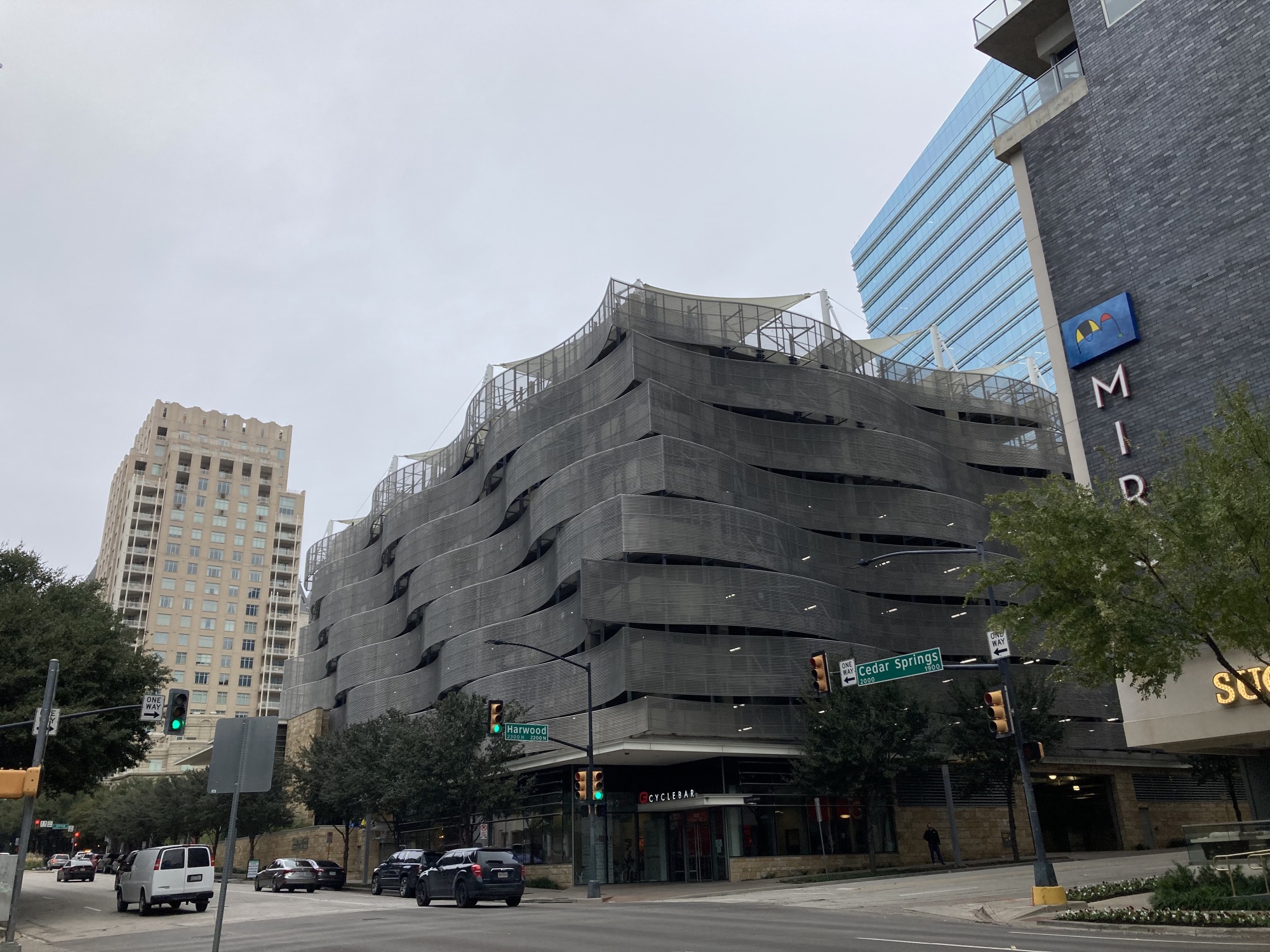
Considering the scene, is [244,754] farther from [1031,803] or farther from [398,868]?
[398,868]

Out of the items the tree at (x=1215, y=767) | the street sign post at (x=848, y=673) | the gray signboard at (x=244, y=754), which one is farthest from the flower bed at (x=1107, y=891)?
the tree at (x=1215, y=767)

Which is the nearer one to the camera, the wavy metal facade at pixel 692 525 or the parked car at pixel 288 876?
the parked car at pixel 288 876

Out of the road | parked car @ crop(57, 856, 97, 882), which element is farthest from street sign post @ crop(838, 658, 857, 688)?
parked car @ crop(57, 856, 97, 882)

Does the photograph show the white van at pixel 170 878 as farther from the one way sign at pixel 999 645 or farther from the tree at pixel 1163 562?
the tree at pixel 1163 562

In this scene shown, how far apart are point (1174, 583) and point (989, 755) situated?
95.6 feet

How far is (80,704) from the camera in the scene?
33.7 meters

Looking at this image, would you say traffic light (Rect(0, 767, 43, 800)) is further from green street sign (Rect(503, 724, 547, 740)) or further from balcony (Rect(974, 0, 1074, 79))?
balcony (Rect(974, 0, 1074, 79))

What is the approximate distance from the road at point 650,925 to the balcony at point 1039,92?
23.9 meters

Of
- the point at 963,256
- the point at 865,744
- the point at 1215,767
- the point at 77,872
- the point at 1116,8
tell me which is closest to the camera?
the point at 1116,8

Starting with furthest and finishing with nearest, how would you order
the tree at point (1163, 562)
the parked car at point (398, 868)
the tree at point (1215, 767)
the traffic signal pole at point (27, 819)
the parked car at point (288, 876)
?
the tree at point (1215, 767), the parked car at point (288, 876), the parked car at point (398, 868), the traffic signal pole at point (27, 819), the tree at point (1163, 562)

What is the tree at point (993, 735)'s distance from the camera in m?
45.4

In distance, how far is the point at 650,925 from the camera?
20578 millimetres

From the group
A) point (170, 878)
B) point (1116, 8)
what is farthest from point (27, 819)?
point (1116, 8)

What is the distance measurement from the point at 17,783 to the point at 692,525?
110 ft
